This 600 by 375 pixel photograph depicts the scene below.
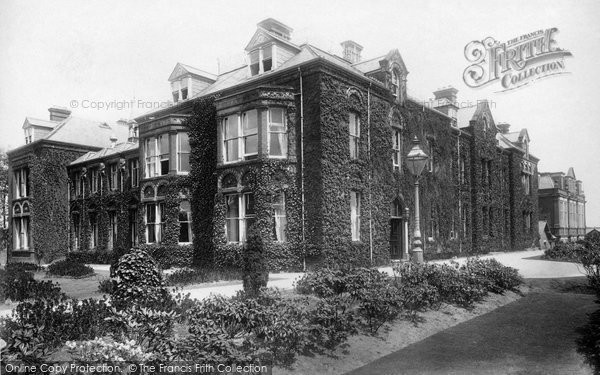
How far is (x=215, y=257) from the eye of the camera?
2134cm

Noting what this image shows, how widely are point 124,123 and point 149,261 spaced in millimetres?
34052

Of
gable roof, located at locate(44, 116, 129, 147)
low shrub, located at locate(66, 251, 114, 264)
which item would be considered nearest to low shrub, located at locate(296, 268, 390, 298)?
low shrub, located at locate(66, 251, 114, 264)

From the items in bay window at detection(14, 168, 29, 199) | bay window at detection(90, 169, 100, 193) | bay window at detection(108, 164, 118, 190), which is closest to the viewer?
bay window at detection(108, 164, 118, 190)

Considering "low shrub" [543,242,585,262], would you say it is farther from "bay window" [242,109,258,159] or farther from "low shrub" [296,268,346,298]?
"low shrub" [296,268,346,298]

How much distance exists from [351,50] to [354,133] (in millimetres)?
7300

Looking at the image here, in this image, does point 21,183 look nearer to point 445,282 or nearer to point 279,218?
point 279,218

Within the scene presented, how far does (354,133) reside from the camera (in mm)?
22062

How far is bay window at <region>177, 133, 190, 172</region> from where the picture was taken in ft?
80.7

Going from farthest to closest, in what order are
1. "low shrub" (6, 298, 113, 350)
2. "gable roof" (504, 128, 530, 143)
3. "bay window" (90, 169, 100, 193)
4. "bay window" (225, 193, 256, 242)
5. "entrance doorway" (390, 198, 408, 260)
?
"gable roof" (504, 128, 530, 143)
"bay window" (90, 169, 100, 193)
"entrance doorway" (390, 198, 408, 260)
"bay window" (225, 193, 256, 242)
"low shrub" (6, 298, 113, 350)

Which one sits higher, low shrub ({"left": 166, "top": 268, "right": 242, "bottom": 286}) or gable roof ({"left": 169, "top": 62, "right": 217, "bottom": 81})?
gable roof ({"left": 169, "top": 62, "right": 217, "bottom": 81})

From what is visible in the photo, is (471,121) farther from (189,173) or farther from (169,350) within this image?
(169,350)

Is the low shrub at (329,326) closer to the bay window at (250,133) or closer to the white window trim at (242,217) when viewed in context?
the white window trim at (242,217)

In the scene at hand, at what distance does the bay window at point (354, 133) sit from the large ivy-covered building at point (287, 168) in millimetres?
70

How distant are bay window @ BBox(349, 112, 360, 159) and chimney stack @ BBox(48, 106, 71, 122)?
2894 cm
